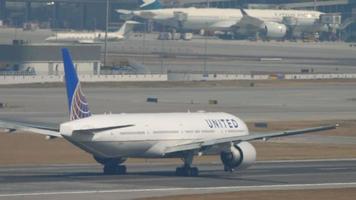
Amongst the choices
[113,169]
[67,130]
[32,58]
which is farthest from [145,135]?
[32,58]

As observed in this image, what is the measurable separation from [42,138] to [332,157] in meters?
23.4

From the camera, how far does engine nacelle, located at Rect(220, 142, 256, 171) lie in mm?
76062

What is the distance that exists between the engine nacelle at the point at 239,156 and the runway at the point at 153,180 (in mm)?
820

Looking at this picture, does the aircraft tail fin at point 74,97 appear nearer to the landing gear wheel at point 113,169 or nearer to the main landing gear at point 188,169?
the landing gear wheel at point 113,169

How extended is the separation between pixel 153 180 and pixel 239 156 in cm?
542

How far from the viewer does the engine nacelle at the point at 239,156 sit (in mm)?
76062

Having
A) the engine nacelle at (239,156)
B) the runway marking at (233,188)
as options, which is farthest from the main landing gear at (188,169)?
the runway marking at (233,188)

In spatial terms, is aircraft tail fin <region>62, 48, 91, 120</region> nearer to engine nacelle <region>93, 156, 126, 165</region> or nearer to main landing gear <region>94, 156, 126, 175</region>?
engine nacelle <region>93, 156, 126, 165</region>

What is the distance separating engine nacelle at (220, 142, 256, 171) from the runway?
0.82 m

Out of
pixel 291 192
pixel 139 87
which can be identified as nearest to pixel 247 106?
pixel 139 87

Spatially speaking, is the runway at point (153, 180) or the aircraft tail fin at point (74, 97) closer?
the runway at point (153, 180)

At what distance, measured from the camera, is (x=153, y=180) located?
74.4 meters

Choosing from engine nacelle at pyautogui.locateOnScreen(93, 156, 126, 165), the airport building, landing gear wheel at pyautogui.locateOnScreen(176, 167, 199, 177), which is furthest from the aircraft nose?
the airport building

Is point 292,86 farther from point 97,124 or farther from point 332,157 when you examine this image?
point 97,124
